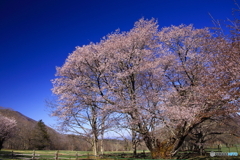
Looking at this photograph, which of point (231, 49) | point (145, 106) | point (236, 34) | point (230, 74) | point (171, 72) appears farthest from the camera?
point (171, 72)

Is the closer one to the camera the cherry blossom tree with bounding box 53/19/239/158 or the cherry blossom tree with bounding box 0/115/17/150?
the cherry blossom tree with bounding box 53/19/239/158

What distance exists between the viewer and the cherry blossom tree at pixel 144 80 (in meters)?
12.5

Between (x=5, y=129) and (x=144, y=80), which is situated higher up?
(x=144, y=80)

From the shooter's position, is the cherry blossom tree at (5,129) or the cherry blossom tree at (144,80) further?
the cherry blossom tree at (5,129)

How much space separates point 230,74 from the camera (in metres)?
8.86

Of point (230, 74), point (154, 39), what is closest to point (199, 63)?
point (154, 39)

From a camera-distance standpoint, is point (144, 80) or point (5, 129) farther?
point (5, 129)

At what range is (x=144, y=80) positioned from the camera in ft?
48.7

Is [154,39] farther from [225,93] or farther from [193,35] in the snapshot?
[225,93]

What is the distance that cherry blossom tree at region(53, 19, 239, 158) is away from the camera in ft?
41.0

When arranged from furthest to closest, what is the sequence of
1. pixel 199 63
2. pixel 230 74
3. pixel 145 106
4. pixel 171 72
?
1. pixel 171 72
2. pixel 199 63
3. pixel 145 106
4. pixel 230 74

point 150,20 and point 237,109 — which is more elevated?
point 150,20

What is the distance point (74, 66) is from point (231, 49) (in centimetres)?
1112

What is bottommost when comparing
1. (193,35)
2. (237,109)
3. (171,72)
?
(237,109)
